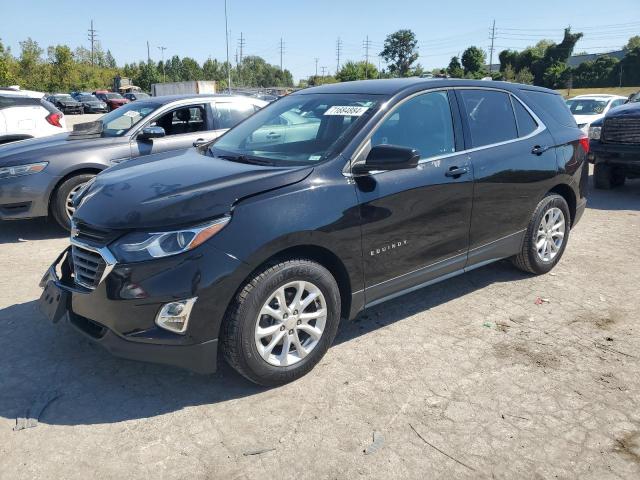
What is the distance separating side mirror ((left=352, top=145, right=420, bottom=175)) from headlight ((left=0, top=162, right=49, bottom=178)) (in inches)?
174

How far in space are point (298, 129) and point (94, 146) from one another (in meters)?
3.55

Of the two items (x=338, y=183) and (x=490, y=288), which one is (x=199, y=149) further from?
(x=490, y=288)

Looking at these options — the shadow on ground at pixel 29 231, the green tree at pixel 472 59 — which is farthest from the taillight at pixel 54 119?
the green tree at pixel 472 59

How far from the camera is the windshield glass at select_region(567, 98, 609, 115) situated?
1455 cm

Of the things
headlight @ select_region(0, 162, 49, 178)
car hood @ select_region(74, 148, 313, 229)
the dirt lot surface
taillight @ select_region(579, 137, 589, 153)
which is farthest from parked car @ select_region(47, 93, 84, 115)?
taillight @ select_region(579, 137, 589, 153)

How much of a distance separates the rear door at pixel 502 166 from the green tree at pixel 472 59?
6977 cm

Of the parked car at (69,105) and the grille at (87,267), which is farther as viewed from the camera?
the parked car at (69,105)

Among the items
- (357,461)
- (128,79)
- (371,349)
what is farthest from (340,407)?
(128,79)

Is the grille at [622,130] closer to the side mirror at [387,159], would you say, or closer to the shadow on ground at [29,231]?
the side mirror at [387,159]

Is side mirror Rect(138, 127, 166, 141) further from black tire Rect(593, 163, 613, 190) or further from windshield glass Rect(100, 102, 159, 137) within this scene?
black tire Rect(593, 163, 613, 190)

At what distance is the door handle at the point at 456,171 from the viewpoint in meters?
3.92

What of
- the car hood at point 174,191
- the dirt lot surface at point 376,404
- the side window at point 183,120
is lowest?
the dirt lot surface at point 376,404

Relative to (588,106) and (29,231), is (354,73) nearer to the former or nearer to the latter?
(588,106)

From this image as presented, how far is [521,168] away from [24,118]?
26.6 feet
